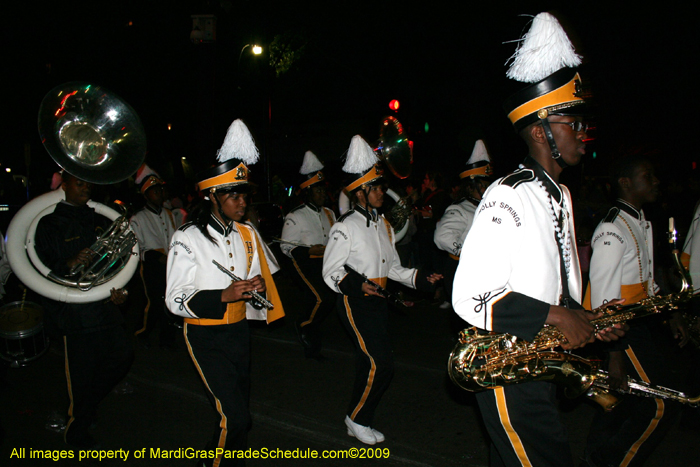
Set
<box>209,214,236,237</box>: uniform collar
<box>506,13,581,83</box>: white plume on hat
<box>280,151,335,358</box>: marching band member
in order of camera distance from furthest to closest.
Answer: <box>280,151,335,358</box>: marching band member, <box>209,214,236,237</box>: uniform collar, <box>506,13,581,83</box>: white plume on hat

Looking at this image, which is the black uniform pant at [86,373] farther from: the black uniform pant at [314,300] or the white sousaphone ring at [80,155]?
the black uniform pant at [314,300]

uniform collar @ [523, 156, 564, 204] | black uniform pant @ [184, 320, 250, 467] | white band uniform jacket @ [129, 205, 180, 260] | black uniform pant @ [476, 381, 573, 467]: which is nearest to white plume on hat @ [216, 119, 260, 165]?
black uniform pant @ [184, 320, 250, 467]

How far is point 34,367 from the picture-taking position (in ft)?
20.4

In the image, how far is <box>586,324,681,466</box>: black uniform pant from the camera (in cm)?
329

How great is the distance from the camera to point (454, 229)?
6.93 m

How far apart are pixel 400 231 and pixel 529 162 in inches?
211

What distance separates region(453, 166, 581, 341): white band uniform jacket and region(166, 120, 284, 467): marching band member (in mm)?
1649

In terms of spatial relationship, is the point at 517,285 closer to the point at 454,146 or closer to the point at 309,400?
the point at 309,400

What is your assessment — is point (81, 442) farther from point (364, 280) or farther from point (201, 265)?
point (364, 280)

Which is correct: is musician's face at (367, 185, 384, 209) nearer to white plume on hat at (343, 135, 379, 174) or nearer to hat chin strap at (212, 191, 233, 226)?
white plume on hat at (343, 135, 379, 174)

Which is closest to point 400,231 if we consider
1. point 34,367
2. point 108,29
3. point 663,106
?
point 34,367

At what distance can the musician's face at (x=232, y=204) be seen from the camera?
3.73 metres

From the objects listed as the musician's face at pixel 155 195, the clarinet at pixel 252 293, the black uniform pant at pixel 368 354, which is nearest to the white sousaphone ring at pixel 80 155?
the clarinet at pixel 252 293

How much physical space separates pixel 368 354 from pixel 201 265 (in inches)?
62.2
